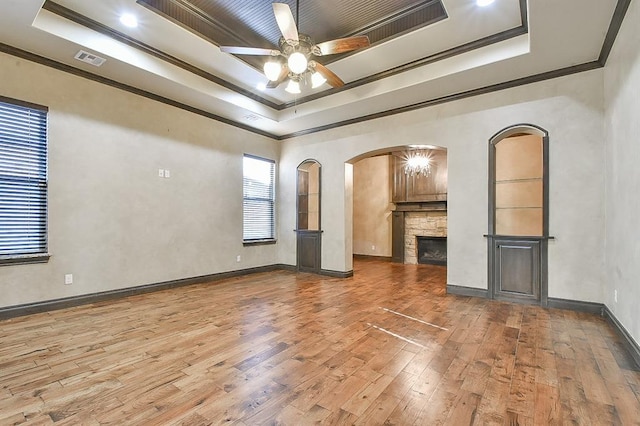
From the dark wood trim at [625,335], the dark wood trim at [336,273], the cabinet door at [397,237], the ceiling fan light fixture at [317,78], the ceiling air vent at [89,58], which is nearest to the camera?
the dark wood trim at [625,335]

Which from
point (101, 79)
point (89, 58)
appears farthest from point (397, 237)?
point (89, 58)

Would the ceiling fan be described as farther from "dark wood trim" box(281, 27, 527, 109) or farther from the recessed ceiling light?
"dark wood trim" box(281, 27, 527, 109)

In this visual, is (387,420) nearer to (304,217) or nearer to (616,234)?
(616,234)

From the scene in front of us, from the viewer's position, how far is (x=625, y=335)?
277 cm

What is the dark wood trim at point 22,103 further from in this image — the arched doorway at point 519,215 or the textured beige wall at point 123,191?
the arched doorway at point 519,215

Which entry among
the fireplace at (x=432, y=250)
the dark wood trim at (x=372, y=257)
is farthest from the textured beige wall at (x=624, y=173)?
the dark wood trim at (x=372, y=257)

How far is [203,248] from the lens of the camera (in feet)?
18.2

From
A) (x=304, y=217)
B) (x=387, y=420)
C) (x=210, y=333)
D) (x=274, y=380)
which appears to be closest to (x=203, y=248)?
(x=304, y=217)

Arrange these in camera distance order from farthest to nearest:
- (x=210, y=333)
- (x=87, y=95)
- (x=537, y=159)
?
(x=537, y=159)
(x=87, y=95)
(x=210, y=333)

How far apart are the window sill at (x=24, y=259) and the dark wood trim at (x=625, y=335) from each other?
610 centimetres

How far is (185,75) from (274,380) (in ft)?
14.3

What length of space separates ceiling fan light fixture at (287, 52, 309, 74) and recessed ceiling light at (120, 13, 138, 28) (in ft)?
6.19

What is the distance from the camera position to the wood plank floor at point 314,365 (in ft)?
5.93

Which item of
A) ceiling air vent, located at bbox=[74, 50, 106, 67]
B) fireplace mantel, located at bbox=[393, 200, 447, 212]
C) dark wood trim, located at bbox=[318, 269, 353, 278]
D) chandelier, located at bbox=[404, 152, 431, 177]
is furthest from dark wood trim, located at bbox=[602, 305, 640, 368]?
ceiling air vent, located at bbox=[74, 50, 106, 67]
